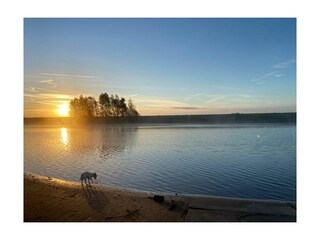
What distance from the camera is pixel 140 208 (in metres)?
6.13

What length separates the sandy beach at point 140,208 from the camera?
18.4 ft

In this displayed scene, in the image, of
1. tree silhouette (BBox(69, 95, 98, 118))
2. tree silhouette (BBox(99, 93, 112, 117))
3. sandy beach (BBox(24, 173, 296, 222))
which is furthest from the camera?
tree silhouette (BBox(99, 93, 112, 117))

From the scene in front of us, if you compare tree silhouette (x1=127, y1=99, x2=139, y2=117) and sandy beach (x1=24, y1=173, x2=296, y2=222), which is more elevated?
tree silhouette (x1=127, y1=99, x2=139, y2=117)

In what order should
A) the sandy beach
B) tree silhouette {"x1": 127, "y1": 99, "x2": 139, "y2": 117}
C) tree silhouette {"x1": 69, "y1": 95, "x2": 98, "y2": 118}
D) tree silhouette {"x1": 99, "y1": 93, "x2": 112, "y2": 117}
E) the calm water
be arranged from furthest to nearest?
tree silhouette {"x1": 127, "y1": 99, "x2": 139, "y2": 117}, tree silhouette {"x1": 99, "y1": 93, "x2": 112, "y2": 117}, tree silhouette {"x1": 69, "y1": 95, "x2": 98, "y2": 118}, the calm water, the sandy beach

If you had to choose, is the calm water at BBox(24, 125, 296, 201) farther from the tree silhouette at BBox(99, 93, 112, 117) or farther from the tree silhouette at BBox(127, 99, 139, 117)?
the tree silhouette at BBox(127, 99, 139, 117)

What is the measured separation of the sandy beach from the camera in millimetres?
5617

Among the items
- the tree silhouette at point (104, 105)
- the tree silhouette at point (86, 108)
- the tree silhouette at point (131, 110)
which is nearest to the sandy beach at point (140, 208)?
the tree silhouette at point (86, 108)

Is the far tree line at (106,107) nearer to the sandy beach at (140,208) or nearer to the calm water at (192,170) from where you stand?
the calm water at (192,170)

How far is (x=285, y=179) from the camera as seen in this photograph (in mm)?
9086

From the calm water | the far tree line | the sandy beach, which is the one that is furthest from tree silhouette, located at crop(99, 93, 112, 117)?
the sandy beach

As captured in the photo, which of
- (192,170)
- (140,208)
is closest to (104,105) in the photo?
(192,170)
